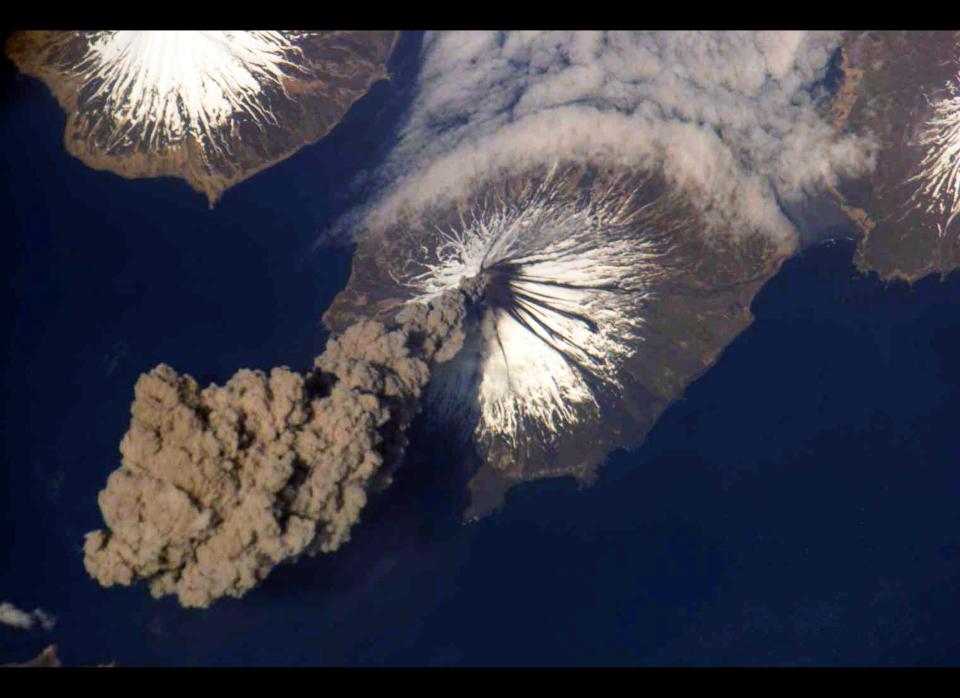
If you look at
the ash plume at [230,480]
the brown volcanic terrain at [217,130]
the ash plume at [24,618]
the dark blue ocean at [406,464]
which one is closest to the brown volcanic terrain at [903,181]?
the dark blue ocean at [406,464]

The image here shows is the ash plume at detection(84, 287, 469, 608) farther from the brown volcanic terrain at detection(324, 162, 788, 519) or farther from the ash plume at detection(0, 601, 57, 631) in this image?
the brown volcanic terrain at detection(324, 162, 788, 519)

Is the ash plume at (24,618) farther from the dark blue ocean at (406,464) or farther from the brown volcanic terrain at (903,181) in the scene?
the brown volcanic terrain at (903,181)

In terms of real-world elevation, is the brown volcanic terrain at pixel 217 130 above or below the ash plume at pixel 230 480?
above

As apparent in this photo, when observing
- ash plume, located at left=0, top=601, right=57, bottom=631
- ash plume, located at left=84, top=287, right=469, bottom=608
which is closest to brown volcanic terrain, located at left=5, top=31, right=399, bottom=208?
ash plume, located at left=84, top=287, right=469, bottom=608

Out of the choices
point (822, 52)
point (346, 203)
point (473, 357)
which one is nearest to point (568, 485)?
point (473, 357)

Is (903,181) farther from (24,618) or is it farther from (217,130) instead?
(24,618)

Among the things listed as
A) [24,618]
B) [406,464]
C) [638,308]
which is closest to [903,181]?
[638,308]

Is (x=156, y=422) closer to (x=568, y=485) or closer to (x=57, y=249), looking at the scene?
(x=57, y=249)
